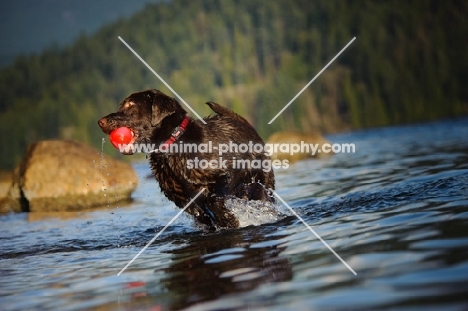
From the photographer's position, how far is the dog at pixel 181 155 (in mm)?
9164

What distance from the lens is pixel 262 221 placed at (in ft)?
31.8

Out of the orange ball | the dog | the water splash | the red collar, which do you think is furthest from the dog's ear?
the water splash

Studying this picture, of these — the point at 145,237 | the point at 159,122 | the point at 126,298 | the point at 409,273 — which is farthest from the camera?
the point at 145,237

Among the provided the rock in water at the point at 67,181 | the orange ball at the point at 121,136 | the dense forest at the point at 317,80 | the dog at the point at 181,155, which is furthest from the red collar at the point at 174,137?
the dense forest at the point at 317,80

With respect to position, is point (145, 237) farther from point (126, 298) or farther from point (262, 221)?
point (126, 298)

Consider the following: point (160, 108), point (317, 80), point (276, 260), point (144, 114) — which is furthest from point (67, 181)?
point (317, 80)

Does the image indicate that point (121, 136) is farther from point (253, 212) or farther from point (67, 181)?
point (67, 181)

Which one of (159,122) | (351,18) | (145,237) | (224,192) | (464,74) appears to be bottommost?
(145,237)

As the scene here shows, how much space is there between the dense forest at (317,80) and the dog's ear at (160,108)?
9619 centimetres

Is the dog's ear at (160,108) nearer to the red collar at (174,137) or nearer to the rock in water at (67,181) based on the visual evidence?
the red collar at (174,137)

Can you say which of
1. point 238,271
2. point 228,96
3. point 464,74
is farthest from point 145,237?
point 228,96

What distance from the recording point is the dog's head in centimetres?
917

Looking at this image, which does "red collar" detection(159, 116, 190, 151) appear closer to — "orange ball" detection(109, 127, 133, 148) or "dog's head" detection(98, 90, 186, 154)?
"dog's head" detection(98, 90, 186, 154)

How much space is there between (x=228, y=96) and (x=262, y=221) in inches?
6087
